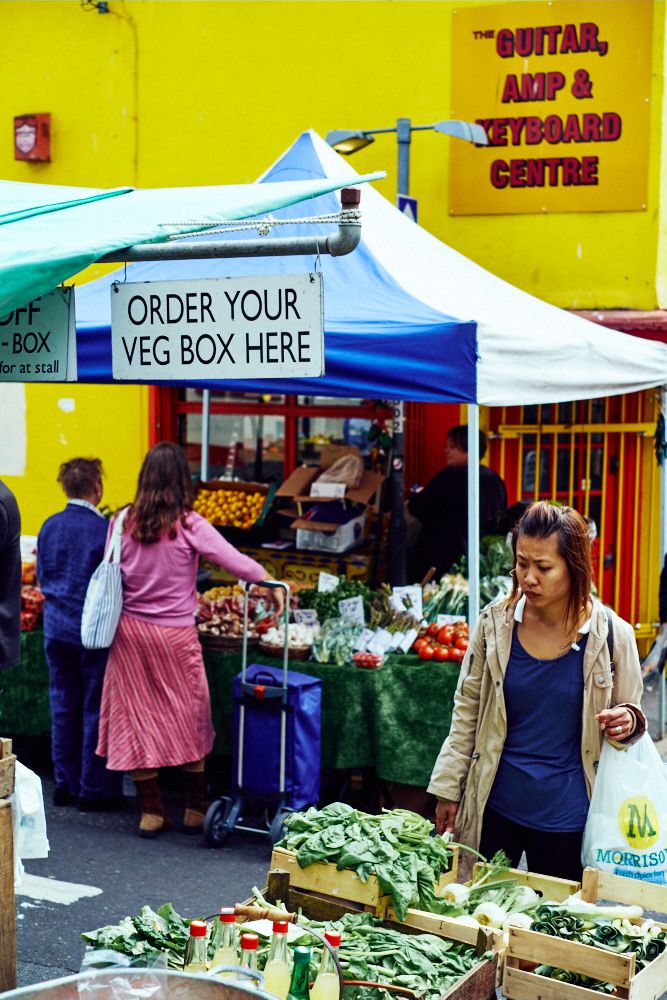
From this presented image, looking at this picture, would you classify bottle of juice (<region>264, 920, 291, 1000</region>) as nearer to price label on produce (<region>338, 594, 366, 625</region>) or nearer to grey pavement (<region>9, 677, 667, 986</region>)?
grey pavement (<region>9, 677, 667, 986</region>)

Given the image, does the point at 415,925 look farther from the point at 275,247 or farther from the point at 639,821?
the point at 275,247

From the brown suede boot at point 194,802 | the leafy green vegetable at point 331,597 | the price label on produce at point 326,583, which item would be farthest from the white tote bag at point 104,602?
the price label on produce at point 326,583

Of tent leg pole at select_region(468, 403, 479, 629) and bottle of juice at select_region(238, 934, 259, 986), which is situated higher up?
tent leg pole at select_region(468, 403, 479, 629)

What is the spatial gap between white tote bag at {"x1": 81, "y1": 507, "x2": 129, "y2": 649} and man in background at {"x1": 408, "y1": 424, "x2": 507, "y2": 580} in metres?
2.69

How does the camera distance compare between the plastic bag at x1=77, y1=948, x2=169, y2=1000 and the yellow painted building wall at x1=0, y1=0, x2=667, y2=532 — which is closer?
the plastic bag at x1=77, y1=948, x2=169, y2=1000

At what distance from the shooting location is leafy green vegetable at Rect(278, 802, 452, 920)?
12.2 ft

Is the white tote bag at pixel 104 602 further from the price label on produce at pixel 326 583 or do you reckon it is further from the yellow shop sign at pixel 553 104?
the yellow shop sign at pixel 553 104

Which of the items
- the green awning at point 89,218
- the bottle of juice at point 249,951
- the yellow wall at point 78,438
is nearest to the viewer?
the bottle of juice at point 249,951

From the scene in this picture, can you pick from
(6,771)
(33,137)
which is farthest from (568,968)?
(33,137)

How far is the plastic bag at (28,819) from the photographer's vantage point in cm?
407

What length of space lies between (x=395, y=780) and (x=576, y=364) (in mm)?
2435

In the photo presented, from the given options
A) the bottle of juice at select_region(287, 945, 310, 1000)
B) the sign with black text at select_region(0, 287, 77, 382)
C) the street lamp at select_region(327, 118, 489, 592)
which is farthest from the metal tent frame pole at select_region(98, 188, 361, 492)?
the street lamp at select_region(327, 118, 489, 592)

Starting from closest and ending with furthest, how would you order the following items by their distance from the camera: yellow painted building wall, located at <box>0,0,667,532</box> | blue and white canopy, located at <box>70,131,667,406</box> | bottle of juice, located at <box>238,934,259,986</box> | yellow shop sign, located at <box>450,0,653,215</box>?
bottle of juice, located at <box>238,934,259,986</box> < blue and white canopy, located at <box>70,131,667,406</box> < yellow shop sign, located at <box>450,0,653,215</box> < yellow painted building wall, located at <box>0,0,667,532</box>

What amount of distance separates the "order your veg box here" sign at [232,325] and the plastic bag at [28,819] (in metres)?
1.38
